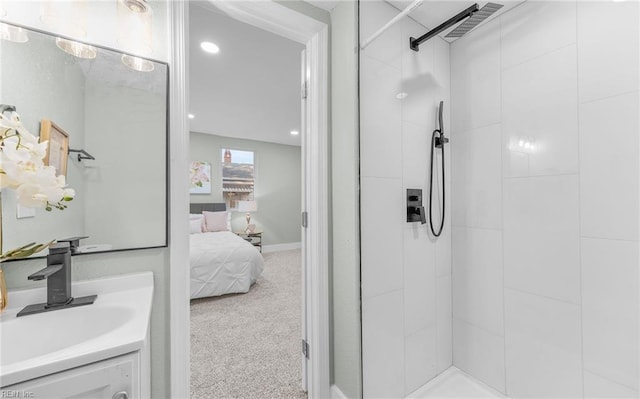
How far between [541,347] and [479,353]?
1.07 ft

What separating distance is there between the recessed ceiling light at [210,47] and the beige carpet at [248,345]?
2.47 metres

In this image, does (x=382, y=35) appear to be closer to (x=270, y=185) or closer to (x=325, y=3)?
(x=325, y=3)

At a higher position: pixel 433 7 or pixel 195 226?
pixel 433 7

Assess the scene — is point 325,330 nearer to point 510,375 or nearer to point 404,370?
point 404,370

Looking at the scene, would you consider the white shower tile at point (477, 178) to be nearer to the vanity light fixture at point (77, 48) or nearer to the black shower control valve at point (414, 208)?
the black shower control valve at point (414, 208)

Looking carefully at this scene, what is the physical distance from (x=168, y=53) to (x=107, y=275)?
3.08 ft

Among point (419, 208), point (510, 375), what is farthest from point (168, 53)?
point (510, 375)

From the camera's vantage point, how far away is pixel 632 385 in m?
1.02

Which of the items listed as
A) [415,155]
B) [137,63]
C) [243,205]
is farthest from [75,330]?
[243,205]

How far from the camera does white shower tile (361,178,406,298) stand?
1.25 metres

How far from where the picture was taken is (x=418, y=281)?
145 cm

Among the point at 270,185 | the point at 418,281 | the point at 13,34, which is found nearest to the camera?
the point at 13,34

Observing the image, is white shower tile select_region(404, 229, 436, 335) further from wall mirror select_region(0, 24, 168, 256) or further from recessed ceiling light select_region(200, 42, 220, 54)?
recessed ceiling light select_region(200, 42, 220, 54)

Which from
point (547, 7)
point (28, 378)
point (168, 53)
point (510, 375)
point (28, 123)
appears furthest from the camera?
point (510, 375)
